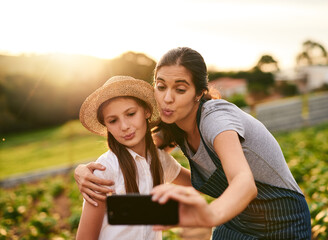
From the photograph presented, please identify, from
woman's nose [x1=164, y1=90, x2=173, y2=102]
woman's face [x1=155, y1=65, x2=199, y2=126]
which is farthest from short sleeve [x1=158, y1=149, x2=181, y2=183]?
woman's nose [x1=164, y1=90, x2=173, y2=102]

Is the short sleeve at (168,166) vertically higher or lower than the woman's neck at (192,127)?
lower

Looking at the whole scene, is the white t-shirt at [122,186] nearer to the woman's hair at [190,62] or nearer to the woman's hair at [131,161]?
the woman's hair at [131,161]

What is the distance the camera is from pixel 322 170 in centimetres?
504

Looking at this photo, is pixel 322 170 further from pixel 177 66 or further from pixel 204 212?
pixel 204 212

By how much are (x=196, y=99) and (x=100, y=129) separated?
73cm

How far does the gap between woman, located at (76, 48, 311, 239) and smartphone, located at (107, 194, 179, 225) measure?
16.3 inches

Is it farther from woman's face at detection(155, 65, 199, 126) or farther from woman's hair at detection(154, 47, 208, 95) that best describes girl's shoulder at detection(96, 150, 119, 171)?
woman's hair at detection(154, 47, 208, 95)

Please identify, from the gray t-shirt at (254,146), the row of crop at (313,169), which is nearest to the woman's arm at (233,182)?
the gray t-shirt at (254,146)

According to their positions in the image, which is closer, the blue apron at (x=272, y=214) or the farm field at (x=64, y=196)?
the blue apron at (x=272, y=214)

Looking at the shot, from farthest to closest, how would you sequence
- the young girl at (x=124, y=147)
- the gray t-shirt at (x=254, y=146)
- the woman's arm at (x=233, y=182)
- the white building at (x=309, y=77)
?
the white building at (x=309, y=77), the young girl at (x=124, y=147), the gray t-shirt at (x=254, y=146), the woman's arm at (x=233, y=182)

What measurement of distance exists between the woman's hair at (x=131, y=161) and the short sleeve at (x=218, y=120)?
1.58 ft

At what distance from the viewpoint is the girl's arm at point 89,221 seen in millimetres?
1744

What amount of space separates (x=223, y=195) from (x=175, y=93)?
843 mm

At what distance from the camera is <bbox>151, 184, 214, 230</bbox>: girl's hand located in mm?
1019
